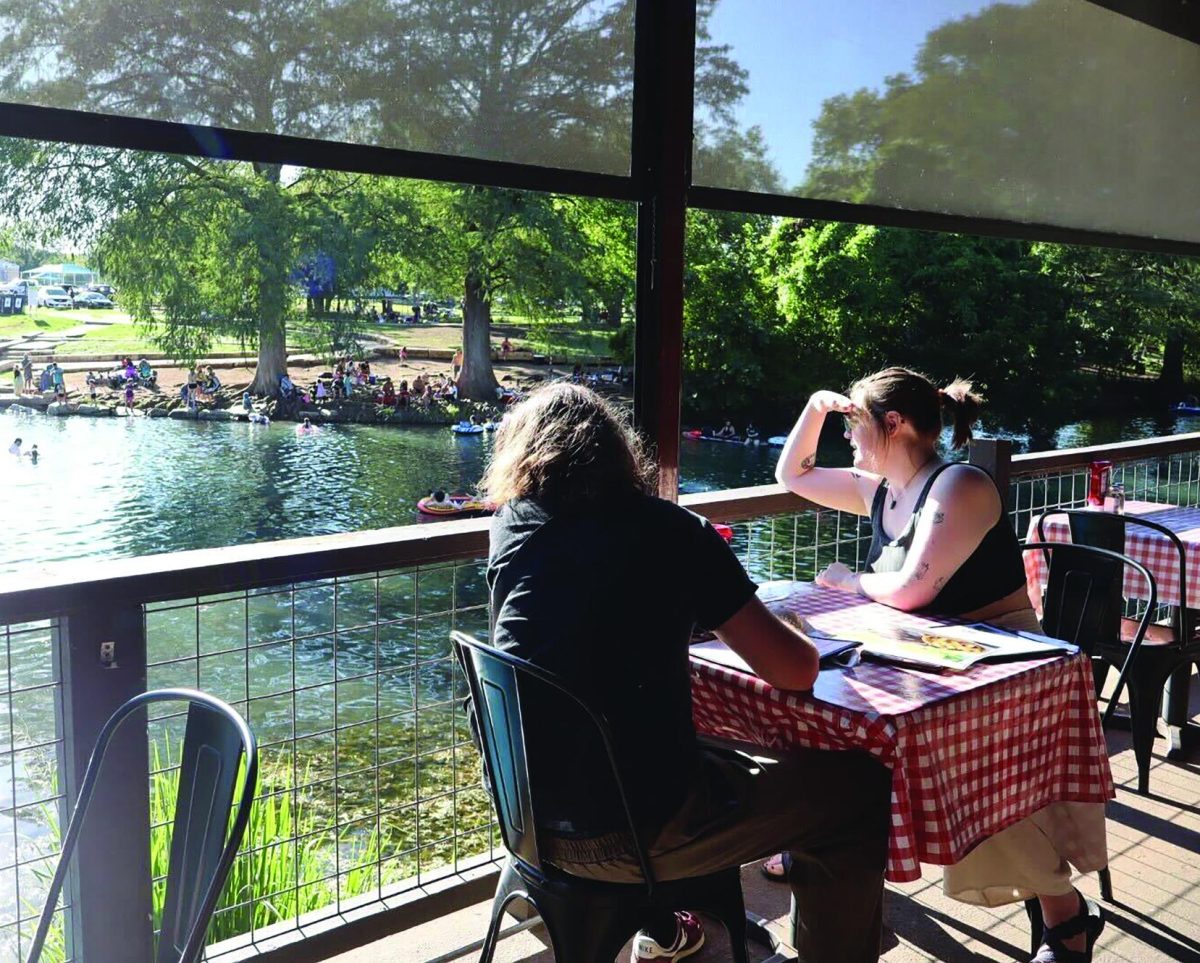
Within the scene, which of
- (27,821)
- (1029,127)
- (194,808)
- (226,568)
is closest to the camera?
(194,808)

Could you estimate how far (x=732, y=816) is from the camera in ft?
5.48

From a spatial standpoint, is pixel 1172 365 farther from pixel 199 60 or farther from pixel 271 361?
pixel 199 60

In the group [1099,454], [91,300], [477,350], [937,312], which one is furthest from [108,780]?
[91,300]

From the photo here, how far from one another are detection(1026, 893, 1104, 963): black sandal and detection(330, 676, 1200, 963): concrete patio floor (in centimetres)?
16

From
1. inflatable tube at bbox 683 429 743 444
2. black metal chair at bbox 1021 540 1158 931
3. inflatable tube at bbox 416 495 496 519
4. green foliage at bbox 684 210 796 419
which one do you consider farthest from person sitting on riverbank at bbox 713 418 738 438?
black metal chair at bbox 1021 540 1158 931

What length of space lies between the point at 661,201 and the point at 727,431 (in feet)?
82.8

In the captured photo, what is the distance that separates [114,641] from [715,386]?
27109 mm

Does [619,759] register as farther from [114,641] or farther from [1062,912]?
[1062,912]

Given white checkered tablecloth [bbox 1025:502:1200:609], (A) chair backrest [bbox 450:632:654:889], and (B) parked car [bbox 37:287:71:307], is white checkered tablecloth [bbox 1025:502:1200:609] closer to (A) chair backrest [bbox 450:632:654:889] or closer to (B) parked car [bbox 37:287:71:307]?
(A) chair backrest [bbox 450:632:654:889]

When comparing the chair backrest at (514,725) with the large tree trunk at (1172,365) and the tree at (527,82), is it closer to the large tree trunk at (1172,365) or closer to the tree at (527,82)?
the tree at (527,82)

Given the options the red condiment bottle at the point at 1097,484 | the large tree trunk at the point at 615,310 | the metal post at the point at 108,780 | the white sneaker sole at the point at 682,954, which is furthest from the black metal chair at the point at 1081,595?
the large tree trunk at the point at 615,310

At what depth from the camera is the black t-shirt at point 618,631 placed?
5.20ft

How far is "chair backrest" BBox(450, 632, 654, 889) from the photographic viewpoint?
5.12ft

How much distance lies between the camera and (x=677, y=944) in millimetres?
2223
